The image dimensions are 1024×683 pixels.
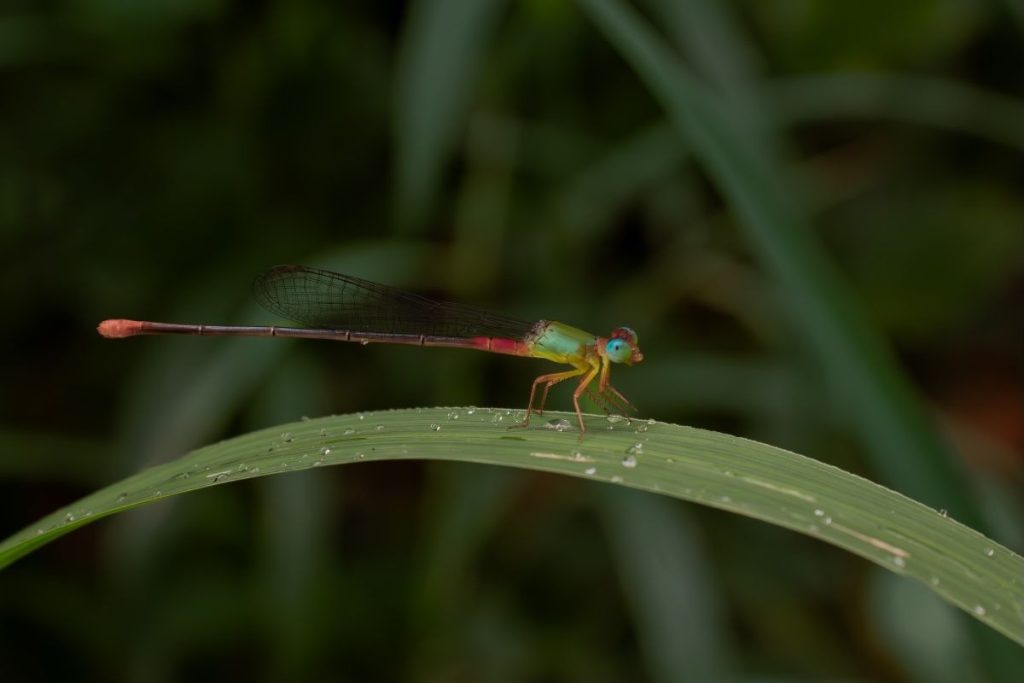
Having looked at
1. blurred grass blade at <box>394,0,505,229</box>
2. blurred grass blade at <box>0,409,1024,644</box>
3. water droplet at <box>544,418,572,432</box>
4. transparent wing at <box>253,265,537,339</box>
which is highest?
blurred grass blade at <box>394,0,505,229</box>

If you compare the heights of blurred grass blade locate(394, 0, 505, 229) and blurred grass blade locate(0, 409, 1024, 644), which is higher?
blurred grass blade locate(394, 0, 505, 229)

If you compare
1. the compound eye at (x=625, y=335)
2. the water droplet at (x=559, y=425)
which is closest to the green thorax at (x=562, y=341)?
the compound eye at (x=625, y=335)

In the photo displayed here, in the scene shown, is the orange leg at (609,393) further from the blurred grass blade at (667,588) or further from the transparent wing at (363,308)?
the blurred grass blade at (667,588)

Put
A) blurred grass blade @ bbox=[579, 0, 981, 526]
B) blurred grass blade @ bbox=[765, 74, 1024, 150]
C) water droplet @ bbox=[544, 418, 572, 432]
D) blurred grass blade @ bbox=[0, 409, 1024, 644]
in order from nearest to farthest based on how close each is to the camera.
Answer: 1. blurred grass blade @ bbox=[0, 409, 1024, 644]
2. water droplet @ bbox=[544, 418, 572, 432]
3. blurred grass blade @ bbox=[579, 0, 981, 526]
4. blurred grass blade @ bbox=[765, 74, 1024, 150]

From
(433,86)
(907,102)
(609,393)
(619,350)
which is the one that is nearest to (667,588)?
(609,393)

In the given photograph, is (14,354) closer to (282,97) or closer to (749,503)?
(282,97)

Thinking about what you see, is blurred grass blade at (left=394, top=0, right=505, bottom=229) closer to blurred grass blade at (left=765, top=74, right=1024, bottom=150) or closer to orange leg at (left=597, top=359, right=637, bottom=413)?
orange leg at (left=597, top=359, right=637, bottom=413)

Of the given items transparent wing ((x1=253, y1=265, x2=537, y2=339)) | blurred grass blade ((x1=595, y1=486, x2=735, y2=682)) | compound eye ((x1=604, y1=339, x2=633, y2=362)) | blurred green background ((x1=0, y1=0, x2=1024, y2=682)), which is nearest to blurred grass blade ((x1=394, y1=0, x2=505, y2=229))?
blurred green background ((x1=0, y1=0, x2=1024, y2=682))

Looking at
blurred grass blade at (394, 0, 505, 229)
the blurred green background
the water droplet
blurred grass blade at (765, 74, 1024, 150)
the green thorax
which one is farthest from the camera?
blurred grass blade at (765, 74, 1024, 150)
